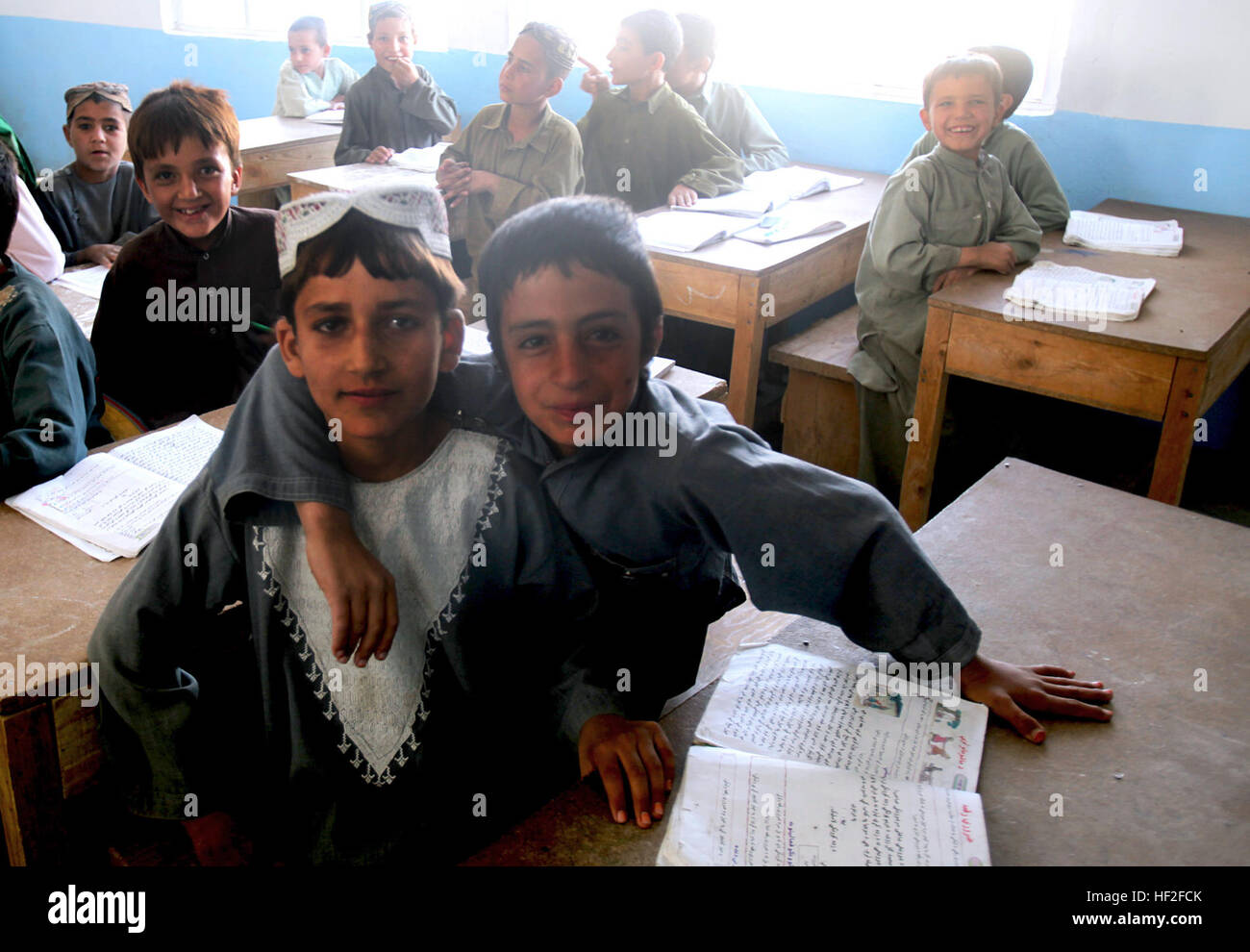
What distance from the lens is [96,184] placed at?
11.3 feet

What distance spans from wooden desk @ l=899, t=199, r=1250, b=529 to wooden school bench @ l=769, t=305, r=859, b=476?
1.35 feet

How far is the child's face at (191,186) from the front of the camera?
2.20 m

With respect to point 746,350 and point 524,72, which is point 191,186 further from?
point 524,72

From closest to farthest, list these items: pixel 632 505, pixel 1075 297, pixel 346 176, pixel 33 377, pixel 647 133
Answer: pixel 632 505
pixel 33 377
pixel 1075 297
pixel 346 176
pixel 647 133

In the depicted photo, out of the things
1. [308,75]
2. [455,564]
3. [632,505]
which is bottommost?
[455,564]

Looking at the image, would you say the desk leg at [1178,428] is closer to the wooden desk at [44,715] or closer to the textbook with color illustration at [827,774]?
the textbook with color illustration at [827,774]

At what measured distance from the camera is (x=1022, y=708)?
1.16 metres

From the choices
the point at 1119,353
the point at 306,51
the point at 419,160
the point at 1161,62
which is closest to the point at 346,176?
the point at 419,160

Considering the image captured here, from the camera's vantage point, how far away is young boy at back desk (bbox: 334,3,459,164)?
15.4 ft

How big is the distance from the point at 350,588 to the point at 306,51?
5643 mm

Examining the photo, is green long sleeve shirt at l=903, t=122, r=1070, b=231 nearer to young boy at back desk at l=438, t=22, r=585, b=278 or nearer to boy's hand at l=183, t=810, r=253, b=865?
young boy at back desk at l=438, t=22, r=585, b=278

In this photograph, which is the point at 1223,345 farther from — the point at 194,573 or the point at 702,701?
the point at 194,573

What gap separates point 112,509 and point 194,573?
464 millimetres
